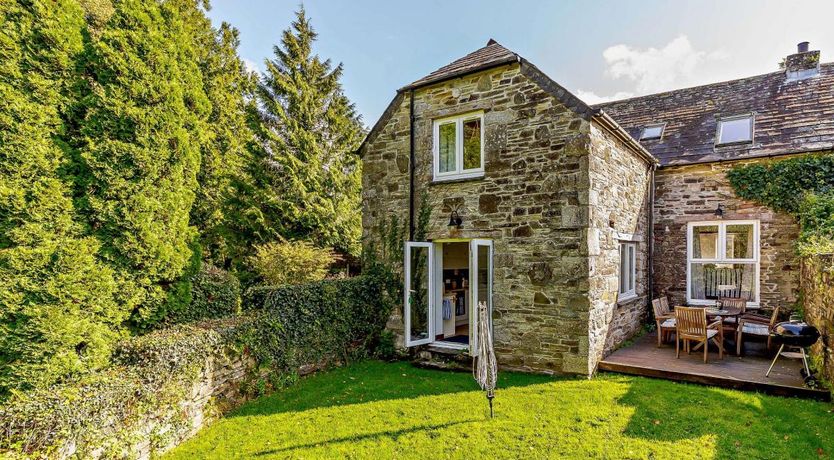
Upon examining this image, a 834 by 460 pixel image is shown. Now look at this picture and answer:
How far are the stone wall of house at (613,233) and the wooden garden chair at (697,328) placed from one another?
43.0 inches

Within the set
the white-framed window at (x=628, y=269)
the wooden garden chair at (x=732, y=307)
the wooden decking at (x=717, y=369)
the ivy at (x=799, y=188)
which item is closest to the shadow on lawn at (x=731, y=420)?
the wooden decking at (x=717, y=369)

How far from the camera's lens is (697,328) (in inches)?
281

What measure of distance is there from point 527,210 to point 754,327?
18.0 feet

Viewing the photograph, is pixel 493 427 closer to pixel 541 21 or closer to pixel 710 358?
pixel 710 358

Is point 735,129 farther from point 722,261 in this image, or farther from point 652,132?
point 722,261

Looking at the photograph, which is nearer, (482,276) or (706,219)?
(706,219)

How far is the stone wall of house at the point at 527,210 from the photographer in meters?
6.66

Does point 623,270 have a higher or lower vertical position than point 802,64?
lower

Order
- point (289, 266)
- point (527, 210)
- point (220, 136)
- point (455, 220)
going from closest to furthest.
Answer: point (527, 210) → point (455, 220) → point (289, 266) → point (220, 136)

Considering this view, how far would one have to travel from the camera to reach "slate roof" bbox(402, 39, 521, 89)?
24.2ft

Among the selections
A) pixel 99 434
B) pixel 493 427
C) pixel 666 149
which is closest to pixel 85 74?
pixel 99 434

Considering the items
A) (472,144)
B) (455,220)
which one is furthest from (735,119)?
(455,220)

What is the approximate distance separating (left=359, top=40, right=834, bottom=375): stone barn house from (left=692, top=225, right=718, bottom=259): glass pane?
0.11ft

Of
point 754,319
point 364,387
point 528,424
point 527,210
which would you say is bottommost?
point 364,387
